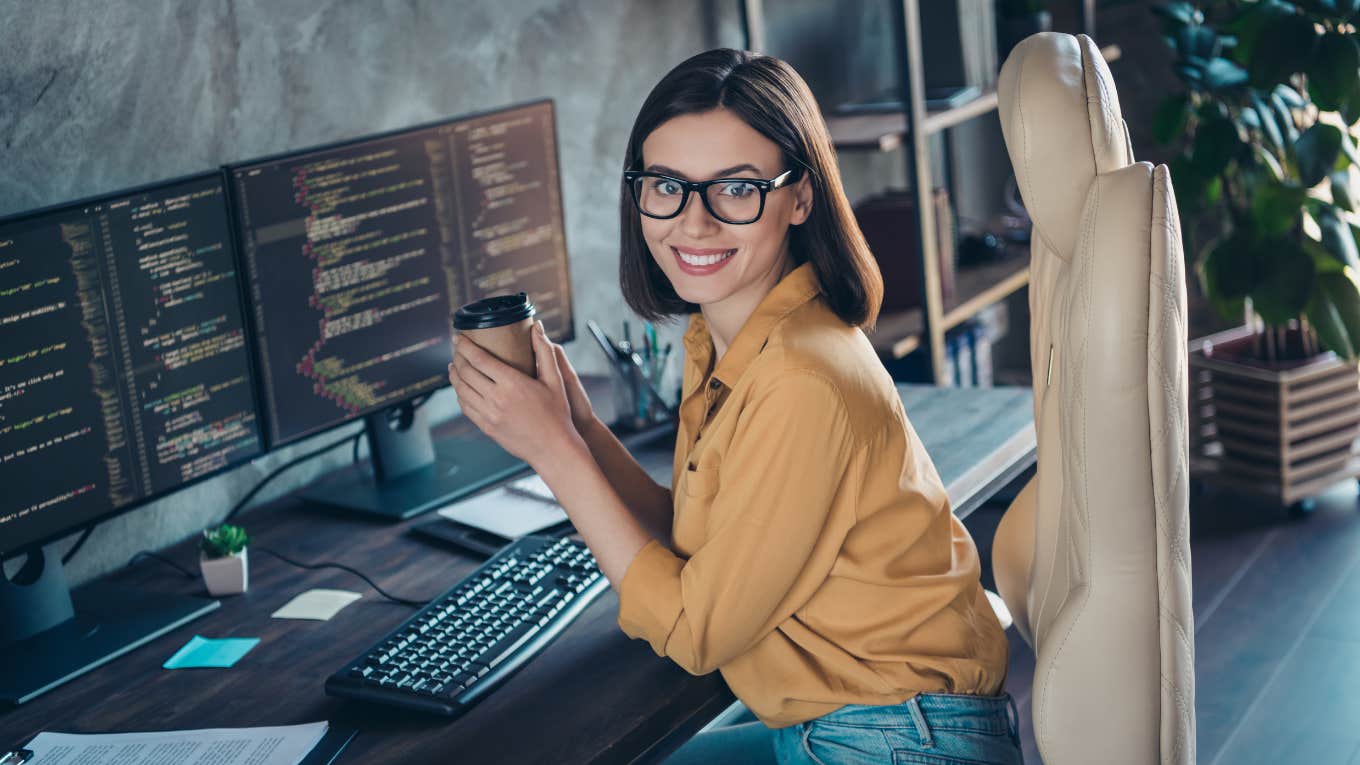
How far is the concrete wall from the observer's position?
5.72 ft

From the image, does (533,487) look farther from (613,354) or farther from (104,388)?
(104,388)

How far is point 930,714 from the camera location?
138 cm

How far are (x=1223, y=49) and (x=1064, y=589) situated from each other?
2.37 meters

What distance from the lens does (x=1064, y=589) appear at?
1.29 m

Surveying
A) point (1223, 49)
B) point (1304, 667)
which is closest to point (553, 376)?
point (1304, 667)

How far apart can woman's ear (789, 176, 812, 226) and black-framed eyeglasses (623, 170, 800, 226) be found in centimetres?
3

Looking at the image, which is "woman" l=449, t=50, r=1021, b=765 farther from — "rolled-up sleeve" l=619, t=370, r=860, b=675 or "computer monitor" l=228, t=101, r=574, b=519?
"computer monitor" l=228, t=101, r=574, b=519

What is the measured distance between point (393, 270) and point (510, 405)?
512 mm

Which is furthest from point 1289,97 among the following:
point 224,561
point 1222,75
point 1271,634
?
point 224,561

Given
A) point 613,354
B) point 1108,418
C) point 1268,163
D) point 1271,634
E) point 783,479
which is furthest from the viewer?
point 1268,163

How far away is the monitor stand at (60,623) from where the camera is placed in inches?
60.4

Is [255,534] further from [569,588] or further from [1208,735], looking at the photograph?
[1208,735]

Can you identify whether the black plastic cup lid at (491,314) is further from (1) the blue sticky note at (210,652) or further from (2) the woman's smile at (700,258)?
(1) the blue sticky note at (210,652)

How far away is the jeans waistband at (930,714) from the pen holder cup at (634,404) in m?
0.84
